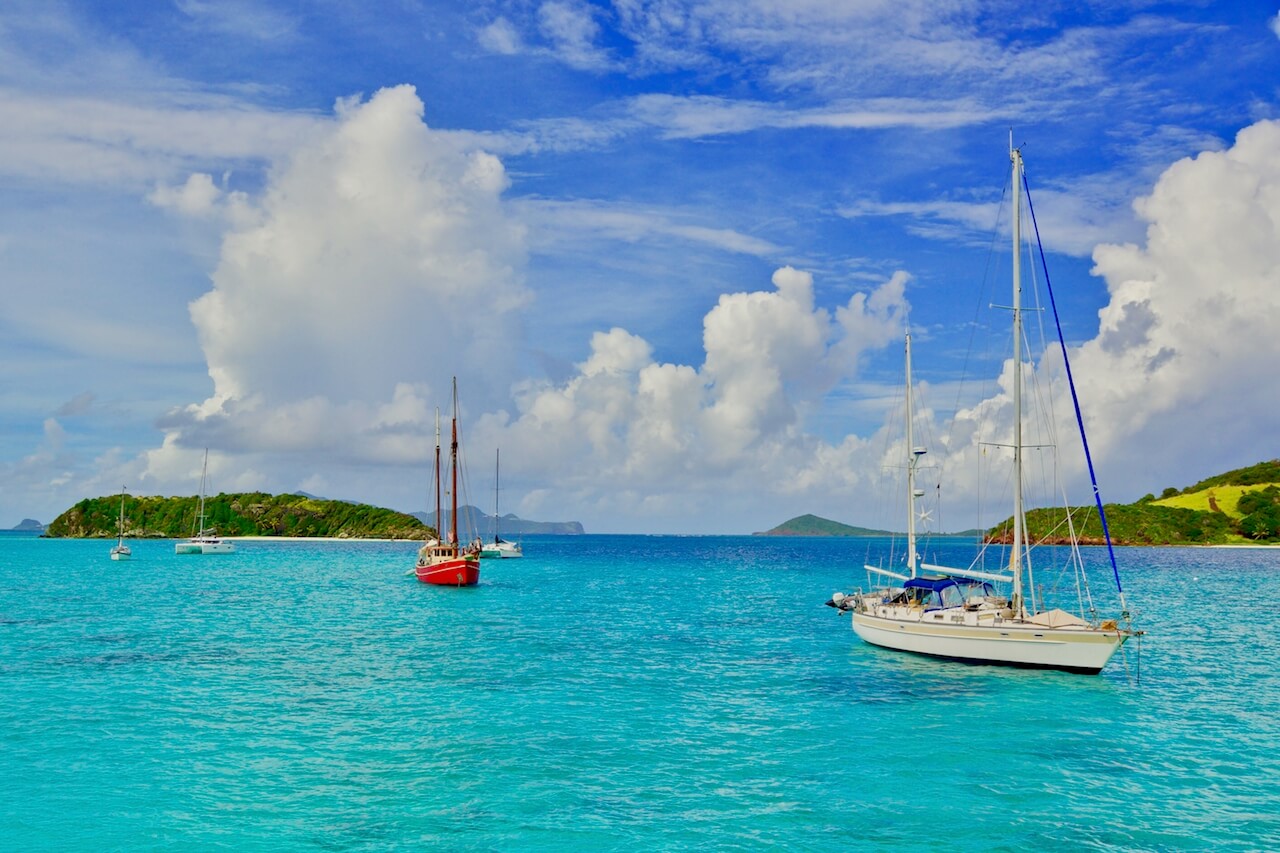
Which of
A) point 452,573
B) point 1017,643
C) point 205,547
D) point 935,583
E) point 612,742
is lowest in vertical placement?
point 205,547

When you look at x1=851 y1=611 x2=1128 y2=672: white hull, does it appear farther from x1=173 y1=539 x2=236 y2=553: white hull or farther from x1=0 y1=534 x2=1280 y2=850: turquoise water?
x1=173 y1=539 x2=236 y2=553: white hull

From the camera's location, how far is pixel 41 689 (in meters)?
37.2

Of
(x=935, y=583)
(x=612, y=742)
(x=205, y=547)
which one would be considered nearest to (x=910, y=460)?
(x=935, y=583)

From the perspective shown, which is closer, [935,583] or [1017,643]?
[1017,643]

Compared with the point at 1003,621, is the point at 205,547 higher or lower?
lower

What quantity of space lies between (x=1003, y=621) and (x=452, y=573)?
210 feet

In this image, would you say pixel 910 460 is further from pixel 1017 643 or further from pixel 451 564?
pixel 451 564

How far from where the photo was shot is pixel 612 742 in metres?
28.3

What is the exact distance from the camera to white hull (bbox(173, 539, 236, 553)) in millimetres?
187250

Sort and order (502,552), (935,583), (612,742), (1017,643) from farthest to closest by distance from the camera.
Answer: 1. (502,552)
2. (935,583)
3. (1017,643)
4. (612,742)

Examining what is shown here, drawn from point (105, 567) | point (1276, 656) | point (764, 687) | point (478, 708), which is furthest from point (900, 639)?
point (105, 567)

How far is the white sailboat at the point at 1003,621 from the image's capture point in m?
39.4

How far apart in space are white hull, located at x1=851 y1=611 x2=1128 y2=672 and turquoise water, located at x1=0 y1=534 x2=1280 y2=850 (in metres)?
0.87

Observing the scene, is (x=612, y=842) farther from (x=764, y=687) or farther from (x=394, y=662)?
(x=394, y=662)
